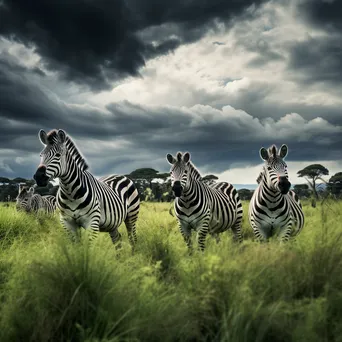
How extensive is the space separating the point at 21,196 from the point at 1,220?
5983 mm

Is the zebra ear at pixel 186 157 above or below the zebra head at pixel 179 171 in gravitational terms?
above

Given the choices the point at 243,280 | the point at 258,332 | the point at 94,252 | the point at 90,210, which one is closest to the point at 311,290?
the point at 243,280

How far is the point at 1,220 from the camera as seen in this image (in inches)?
370

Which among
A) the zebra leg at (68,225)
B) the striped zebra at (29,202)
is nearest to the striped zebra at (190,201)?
the zebra leg at (68,225)

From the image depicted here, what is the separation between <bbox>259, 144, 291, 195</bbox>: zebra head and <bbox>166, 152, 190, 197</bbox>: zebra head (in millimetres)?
1505

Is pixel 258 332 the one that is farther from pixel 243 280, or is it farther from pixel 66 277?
pixel 66 277

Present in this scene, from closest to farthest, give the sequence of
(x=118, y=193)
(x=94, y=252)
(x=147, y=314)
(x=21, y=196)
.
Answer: (x=147, y=314) → (x=94, y=252) → (x=118, y=193) → (x=21, y=196)

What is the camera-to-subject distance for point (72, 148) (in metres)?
7.45

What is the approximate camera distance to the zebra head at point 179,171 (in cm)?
742

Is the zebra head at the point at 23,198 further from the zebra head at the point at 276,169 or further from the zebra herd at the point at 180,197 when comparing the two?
the zebra head at the point at 276,169

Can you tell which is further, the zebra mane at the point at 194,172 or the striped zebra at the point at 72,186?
the zebra mane at the point at 194,172

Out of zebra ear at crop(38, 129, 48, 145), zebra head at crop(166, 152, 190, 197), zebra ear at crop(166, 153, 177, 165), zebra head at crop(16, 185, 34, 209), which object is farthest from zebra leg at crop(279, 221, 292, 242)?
zebra head at crop(16, 185, 34, 209)

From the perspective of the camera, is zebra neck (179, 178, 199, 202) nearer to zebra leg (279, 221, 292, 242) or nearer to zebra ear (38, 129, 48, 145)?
zebra leg (279, 221, 292, 242)

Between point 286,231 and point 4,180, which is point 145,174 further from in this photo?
point 286,231
